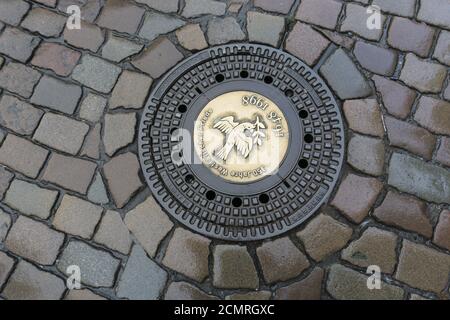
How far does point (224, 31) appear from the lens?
2.60 m

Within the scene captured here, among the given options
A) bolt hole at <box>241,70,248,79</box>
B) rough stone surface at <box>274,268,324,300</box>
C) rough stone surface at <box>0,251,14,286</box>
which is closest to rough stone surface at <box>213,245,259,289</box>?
rough stone surface at <box>274,268,324,300</box>

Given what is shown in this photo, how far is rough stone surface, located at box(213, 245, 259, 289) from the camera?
7.27 feet

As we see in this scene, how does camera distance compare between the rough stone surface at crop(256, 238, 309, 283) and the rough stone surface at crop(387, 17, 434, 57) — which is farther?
the rough stone surface at crop(387, 17, 434, 57)

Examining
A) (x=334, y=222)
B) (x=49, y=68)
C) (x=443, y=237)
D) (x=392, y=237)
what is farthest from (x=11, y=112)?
(x=443, y=237)

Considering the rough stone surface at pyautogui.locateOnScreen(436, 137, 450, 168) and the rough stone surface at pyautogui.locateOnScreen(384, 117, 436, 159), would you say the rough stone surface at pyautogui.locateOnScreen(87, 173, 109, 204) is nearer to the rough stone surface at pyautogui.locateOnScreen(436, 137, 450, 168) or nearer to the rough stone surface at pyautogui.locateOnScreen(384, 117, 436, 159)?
the rough stone surface at pyautogui.locateOnScreen(384, 117, 436, 159)

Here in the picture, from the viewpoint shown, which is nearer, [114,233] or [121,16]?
[114,233]

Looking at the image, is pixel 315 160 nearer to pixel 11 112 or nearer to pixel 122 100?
pixel 122 100

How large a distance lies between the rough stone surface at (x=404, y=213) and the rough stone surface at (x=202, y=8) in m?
1.44

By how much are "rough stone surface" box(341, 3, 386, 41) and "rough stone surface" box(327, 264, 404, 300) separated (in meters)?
1.36

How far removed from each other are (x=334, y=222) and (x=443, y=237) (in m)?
0.55

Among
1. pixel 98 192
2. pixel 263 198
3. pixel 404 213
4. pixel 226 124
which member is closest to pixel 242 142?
pixel 226 124

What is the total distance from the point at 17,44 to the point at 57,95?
1.43 feet

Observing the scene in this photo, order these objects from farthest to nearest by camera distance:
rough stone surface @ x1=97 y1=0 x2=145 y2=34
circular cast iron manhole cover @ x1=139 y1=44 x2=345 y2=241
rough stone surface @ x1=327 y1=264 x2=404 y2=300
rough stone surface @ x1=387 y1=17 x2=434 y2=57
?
rough stone surface @ x1=97 y1=0 x2=145 y2=34, rough stone surface @ x1=387 y1=17 x2=434 y2=57, circular cast iron manhole cover @ x1=139 y1=44 x2=345 y2=241, rough stone surface @ x1=327 y1=264 x2=404 y2=300

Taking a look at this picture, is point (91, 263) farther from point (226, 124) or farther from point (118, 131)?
point (226, 124)
